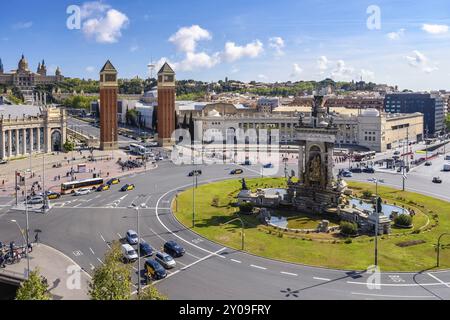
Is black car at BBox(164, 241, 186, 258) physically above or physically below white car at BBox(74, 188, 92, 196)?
below

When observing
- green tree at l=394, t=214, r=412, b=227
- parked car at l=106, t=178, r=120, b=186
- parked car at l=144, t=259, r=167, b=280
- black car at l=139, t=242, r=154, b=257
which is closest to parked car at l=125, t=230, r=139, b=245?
black car at l=139, t=242, r=154, b=257

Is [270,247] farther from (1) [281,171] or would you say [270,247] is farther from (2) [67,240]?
(1) [281,171]

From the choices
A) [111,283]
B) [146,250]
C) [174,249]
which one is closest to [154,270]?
[174,249]

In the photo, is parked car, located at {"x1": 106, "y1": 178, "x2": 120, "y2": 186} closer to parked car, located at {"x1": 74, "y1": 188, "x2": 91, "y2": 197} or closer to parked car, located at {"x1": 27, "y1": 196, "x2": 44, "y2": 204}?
parked car, located at {"x1": 74, "y1": 188, "x2": 91, "y2": 197}

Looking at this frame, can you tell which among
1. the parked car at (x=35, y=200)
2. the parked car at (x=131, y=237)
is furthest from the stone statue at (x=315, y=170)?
the parked car at (x=35, y=200)

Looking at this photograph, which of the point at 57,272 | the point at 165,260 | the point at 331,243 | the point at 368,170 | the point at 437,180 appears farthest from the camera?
the point at 368,170

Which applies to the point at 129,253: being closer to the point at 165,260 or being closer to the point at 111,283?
the point at 165,260
